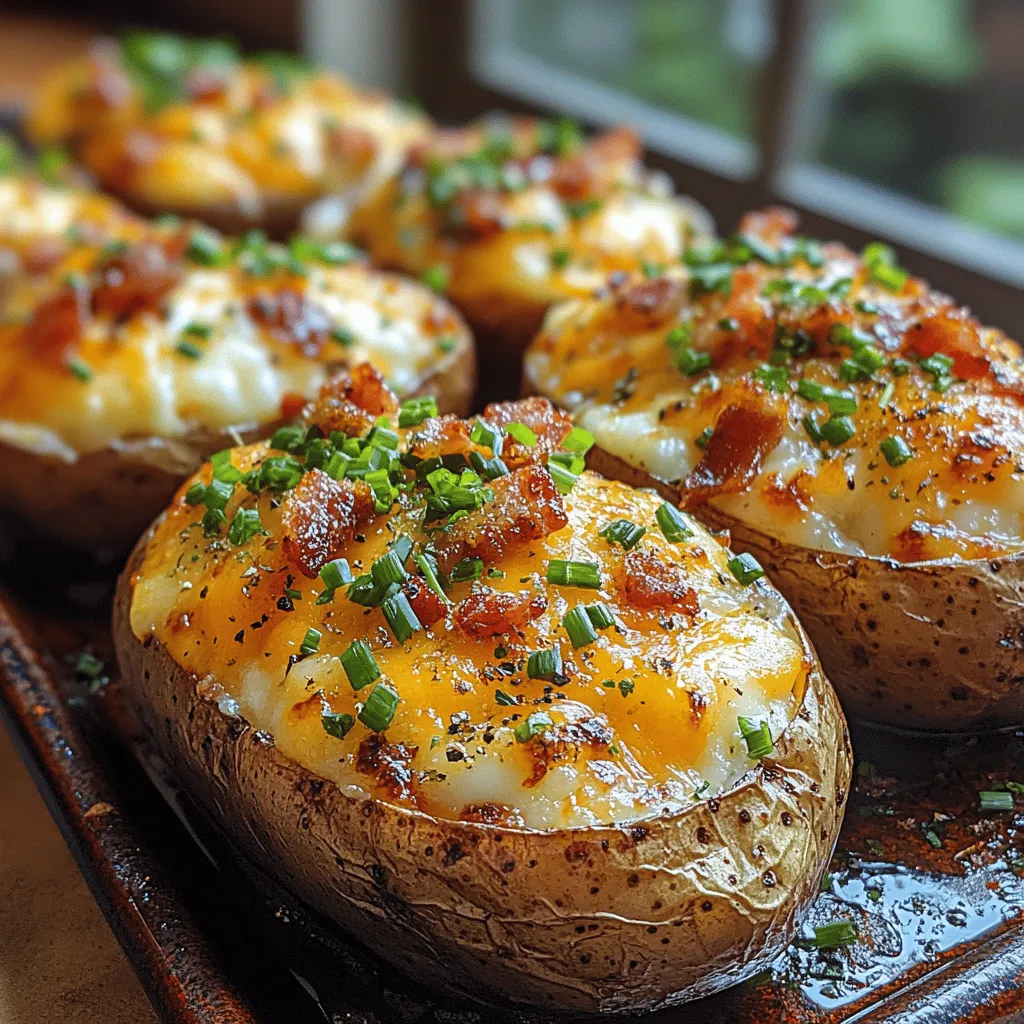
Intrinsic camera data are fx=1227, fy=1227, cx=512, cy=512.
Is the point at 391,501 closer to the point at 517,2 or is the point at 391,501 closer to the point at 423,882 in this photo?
the point at 423,882

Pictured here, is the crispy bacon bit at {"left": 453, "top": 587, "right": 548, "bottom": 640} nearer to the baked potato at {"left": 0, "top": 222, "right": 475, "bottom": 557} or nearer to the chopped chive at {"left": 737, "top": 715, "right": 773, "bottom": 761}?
the chopped chive at {"left": 737, "top": 715, "right": 773, "bottom": 761}

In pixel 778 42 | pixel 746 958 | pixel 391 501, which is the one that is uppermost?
pixel 778 42

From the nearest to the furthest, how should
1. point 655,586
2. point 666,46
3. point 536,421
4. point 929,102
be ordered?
point 655,586
point 536,421
point 929,102
point 666,46

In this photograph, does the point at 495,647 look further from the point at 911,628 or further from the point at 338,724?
the point at 911,628

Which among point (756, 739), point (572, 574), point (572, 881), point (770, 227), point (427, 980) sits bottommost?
point (427, 980)

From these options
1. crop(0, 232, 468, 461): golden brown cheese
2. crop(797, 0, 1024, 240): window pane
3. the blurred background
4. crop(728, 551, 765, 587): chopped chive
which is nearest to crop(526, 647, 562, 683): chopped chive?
crop(728, 551, 765, 587): chopped chive

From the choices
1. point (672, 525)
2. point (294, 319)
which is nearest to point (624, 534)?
point (672, 525)

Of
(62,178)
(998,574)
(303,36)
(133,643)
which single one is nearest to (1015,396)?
(998,574)

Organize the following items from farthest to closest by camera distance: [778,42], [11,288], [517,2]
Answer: [517,2]
[778,42]
[11,288]
